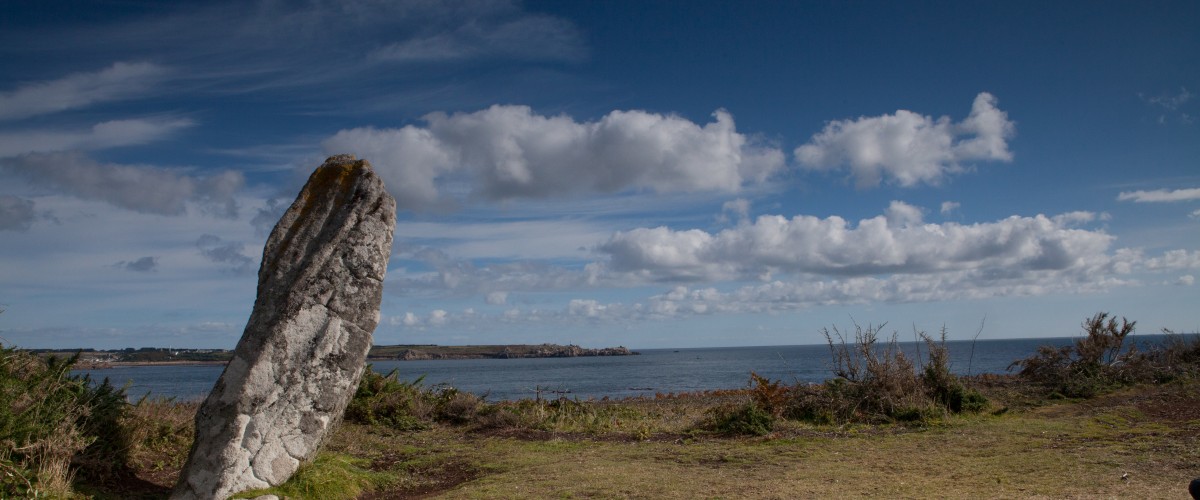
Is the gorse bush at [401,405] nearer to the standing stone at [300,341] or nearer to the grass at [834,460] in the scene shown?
the grass at [834,460]

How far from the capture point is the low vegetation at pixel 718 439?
8500 millimetres

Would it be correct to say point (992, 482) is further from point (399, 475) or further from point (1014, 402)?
point (1014, 402)

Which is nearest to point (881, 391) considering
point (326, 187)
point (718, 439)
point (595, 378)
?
point (718, 439)

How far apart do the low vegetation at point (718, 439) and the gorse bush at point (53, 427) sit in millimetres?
24

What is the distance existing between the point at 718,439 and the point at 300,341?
8033mm

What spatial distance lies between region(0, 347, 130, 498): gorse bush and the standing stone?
1346 millimetres

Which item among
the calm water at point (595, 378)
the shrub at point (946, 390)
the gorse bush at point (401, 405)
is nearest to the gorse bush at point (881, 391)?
the shrub at point (946, 390)

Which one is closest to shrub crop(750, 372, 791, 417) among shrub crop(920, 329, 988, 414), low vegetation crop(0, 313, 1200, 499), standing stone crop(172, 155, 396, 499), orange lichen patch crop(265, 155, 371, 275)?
low vegetation crop(0, 313, 1200, 499)

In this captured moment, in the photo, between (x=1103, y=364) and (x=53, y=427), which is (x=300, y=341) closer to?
(x=53, y=427)

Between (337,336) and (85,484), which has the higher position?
(337,336)

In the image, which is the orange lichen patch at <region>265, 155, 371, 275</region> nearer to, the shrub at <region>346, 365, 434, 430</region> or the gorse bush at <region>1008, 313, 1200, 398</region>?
the shrub at <region>346, 365, 434, 430</region>

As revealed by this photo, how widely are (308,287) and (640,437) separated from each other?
290 inches

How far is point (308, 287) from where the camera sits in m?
8.94

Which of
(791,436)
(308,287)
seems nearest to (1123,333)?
(791,436)
